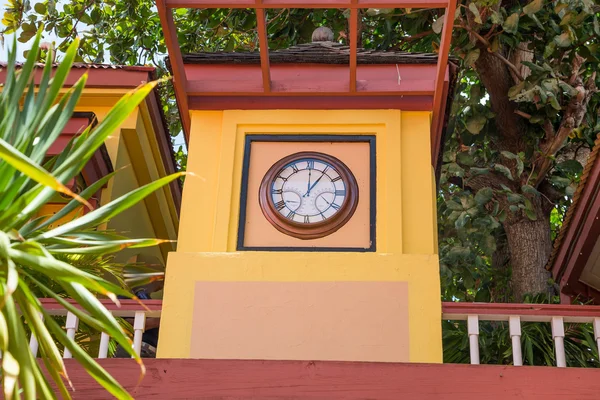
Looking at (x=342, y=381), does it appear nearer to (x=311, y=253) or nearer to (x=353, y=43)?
(x=311, y=253)

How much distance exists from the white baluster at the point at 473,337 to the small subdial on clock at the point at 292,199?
1.67 metres

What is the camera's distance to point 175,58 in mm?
8875

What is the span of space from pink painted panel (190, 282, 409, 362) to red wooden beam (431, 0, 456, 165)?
171 cm

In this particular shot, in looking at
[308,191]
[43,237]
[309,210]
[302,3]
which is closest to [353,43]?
[302,3]

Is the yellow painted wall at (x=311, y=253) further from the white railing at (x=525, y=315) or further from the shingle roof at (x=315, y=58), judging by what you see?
the shingle roof at (x=315, y=58)

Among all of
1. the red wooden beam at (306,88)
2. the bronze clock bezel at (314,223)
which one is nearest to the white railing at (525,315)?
the bronze clock bezel at (314,223)

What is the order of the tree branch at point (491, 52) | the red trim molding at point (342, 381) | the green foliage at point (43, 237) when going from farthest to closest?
the tree branch at point (491, 52) < the red trim molding at point (342, 381) < the green foliage at point (43, 237)

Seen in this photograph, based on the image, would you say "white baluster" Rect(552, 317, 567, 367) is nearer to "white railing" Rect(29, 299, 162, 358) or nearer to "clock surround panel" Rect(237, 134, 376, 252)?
"clock surround panel" Rect(237, 134, 376, 252)

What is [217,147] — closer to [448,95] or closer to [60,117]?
[448,95]

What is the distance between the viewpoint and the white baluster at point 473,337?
7.51 metres

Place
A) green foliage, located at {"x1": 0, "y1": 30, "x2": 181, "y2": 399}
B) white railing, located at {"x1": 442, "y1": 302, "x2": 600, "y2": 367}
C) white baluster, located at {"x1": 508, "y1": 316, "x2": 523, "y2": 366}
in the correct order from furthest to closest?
1. white railing, located at {"x1": 442, "y1": 302, "x2": 600, "y2": 367}
2. white baluster, located at {"x1": 508, "y1": 316, "x2": 523, "y2": 366}
3. green foliage, located at {"x1": 0, "y1": 30, "x2": 181, "y2": 399}

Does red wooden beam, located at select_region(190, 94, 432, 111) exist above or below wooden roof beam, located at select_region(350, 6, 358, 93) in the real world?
below

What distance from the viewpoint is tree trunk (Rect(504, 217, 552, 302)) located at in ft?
41.1

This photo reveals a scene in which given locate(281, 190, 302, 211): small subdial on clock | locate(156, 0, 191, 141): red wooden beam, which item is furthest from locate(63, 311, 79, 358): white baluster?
locate(156, 0, 191, 141): red wooden beam
